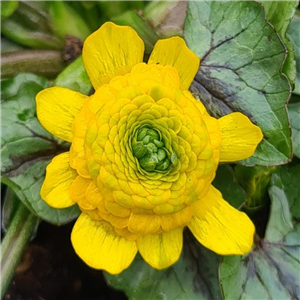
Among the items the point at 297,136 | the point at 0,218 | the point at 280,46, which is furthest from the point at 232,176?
the point at 0,218

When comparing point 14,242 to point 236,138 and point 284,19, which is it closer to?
point 236,138

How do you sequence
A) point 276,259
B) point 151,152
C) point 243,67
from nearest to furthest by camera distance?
point 151,152 → point 243,67 → point 276,259

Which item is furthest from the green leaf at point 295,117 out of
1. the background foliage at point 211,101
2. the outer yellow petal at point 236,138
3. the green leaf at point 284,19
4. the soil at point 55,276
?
the soil at point 55,276

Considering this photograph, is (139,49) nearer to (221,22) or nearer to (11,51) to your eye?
(221,22)

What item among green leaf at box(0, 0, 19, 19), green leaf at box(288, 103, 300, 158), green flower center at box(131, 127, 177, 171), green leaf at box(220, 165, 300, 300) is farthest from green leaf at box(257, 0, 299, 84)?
green leaf at box(0, 0, 19, 19)

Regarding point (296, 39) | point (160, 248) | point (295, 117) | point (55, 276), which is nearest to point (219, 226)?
point (160, 248)

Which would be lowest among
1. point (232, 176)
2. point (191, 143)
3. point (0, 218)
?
point (0, 218)

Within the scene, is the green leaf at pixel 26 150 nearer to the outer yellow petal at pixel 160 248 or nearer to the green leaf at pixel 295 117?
the outer yellow petal at pixel 160 248
